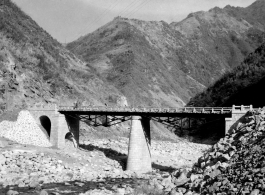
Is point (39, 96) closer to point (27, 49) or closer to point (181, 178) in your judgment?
point (27, 49)

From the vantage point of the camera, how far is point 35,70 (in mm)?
95875

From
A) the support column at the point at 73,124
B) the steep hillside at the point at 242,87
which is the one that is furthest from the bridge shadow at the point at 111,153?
the steep hillside at the point at 242,87

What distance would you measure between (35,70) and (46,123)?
819 inches

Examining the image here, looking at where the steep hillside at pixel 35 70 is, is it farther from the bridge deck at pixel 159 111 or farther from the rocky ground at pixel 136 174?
the rocky ground at pixel 136 174

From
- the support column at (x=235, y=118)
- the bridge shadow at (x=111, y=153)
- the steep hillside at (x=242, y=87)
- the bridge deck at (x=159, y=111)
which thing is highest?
the steep hillside at (x=242, y=87)

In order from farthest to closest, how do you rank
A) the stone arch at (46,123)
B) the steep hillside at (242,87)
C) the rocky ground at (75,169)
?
the steep hillside at (242,87)
the stone arch at (46,123)
the rocky ground at (75,169)

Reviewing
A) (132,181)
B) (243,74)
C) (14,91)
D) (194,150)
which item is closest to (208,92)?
(243,74)

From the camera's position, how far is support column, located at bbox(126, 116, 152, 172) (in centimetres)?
6272

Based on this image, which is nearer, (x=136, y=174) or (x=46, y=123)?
(x=136, y=174)

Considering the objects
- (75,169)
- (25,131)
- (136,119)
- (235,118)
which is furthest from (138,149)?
(25,131)

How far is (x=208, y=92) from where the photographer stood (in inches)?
5930

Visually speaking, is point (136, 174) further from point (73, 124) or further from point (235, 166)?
point (235, 166)

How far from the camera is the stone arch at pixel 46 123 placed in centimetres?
7794

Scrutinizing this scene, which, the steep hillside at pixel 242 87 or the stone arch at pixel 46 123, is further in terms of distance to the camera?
the steep hillside at pixel 242 87
